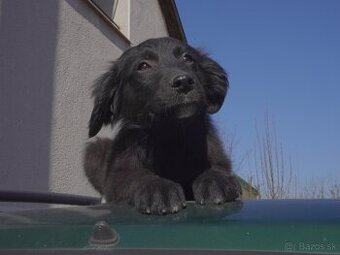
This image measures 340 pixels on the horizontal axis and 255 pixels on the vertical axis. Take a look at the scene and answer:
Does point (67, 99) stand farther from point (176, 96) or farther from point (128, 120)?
point (176, 96)

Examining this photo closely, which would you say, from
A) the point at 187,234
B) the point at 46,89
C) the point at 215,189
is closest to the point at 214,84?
the point at 215,189

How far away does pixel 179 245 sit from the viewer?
1.48m

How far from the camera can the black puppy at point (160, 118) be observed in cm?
353

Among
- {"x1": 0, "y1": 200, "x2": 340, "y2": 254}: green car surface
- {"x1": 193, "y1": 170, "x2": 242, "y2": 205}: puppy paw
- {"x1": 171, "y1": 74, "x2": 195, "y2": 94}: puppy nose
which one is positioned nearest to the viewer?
{"x1": 0, "y1": 200, "x2": 340, "y2": 254}: green car surface

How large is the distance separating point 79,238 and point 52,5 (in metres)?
6.50

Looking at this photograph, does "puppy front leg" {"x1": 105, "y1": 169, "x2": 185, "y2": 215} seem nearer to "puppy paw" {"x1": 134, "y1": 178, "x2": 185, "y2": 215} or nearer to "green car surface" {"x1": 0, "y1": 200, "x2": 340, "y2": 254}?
"puppy paw" {"x1": 134, "y1": 178, "x2": 185, "y2": 215}

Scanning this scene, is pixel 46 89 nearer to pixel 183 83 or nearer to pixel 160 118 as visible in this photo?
pixel 160 118

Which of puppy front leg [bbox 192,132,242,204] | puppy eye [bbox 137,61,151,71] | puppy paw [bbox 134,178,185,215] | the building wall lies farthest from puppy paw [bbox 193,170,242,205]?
the building wall

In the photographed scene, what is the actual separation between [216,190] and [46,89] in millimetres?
5228

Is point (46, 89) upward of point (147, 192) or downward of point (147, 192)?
upward

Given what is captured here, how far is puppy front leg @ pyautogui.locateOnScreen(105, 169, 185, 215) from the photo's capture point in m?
2.29

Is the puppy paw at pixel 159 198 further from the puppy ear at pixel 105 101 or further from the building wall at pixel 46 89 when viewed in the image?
the building wall at pixel 46 89

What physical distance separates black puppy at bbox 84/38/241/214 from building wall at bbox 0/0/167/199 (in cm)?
224

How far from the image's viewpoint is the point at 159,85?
149 inches
